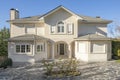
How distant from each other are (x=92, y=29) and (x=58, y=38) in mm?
6879

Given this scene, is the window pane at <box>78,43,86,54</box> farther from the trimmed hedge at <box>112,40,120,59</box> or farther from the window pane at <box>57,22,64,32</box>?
the trimmed hedge at <box>112,40,120,59</box>

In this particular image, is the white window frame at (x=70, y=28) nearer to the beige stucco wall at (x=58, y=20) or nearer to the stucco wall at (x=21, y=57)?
the beige stucco wall at (x=58, y=20)

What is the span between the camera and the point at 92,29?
33.6 metres

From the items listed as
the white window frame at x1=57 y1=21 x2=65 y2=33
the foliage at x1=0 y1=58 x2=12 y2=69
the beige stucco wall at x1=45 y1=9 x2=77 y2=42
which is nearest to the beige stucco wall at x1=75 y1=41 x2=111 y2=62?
the beige stucco wall at x1=45 y1=9 x2=77 y2=42

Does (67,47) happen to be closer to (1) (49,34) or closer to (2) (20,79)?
(1) (49,34)

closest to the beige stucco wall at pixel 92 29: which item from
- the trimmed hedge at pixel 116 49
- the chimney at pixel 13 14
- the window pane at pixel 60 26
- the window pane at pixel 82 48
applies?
the trimmed hedge at pixel 116 49

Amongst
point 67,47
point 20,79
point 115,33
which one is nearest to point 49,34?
point 67,47

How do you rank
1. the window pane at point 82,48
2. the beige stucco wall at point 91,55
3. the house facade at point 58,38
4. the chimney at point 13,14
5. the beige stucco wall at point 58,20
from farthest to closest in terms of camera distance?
the chimney at point 13,14 → the beige stucco wall at point 58,20 → the window pane at point 82,48 → the beige stucco wall at point 91,55 → the house facade at point 58,38

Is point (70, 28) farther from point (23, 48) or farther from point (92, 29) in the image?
point (23, 48)

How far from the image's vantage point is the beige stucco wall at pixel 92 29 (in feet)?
109

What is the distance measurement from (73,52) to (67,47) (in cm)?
157

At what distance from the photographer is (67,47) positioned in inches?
1280

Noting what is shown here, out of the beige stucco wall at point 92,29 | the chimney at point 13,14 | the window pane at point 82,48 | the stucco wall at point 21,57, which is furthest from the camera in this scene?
the chimney at point 13,14

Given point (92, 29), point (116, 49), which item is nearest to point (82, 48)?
point (92, 29)
